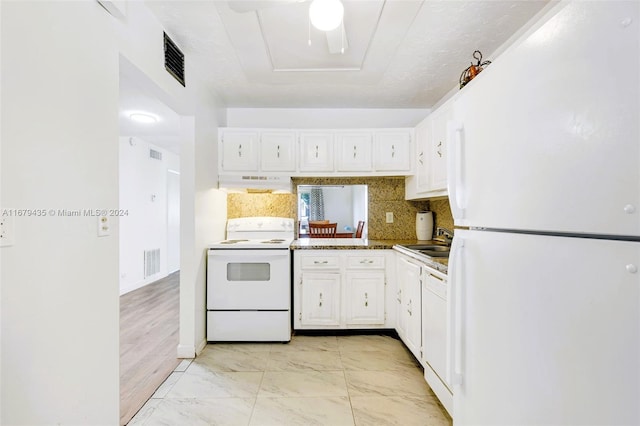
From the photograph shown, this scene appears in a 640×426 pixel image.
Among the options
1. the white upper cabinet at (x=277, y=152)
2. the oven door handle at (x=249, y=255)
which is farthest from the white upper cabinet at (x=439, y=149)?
the oven door handle at (x=249, y=255)

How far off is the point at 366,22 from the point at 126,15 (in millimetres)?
1392

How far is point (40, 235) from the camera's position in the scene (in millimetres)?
1049

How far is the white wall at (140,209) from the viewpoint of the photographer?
4.39m

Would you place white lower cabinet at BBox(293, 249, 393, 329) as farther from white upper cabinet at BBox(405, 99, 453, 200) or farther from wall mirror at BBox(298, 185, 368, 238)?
white upper cabinet at BBox(405, 99, 453, 200)

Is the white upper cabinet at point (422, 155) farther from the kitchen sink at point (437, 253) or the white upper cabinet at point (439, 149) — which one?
→ the kitchen sink at point (437, 253)

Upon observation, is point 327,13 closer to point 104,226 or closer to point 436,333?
point 104,226

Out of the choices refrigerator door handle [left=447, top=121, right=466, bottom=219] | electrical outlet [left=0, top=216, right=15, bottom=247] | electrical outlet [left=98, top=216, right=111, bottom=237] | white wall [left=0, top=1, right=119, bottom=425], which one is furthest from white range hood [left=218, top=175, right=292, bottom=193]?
electrical outlet [left=0, top=216, right=15, bottom=247]

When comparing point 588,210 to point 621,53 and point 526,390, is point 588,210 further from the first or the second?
point 526,390

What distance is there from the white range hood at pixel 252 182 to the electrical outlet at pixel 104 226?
1726 millimetres

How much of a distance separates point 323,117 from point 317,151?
60 cm

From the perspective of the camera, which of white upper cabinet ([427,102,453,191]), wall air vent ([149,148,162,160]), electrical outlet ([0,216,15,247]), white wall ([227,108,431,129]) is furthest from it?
wall air vent ([149,148,162,160])

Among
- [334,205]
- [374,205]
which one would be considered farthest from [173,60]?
[374,205]

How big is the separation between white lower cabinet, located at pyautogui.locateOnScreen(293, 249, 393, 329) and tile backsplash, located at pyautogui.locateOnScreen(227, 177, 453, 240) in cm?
65

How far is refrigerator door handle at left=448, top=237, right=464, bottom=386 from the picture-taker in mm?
1176
